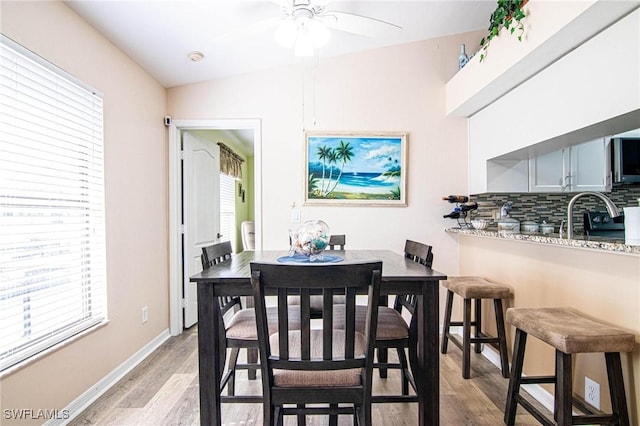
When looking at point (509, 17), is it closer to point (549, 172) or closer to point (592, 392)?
point (549, 172)

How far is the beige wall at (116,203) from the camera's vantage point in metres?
1.69

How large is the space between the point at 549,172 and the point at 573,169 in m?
0.17

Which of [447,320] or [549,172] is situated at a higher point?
[549,172]

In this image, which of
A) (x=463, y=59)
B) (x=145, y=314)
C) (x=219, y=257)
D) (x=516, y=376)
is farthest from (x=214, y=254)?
(x=463, y=59)

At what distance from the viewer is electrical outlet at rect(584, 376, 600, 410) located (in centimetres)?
167

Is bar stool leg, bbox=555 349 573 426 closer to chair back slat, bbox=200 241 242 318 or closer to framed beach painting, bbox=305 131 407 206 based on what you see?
chair back slat, bbox=200 241 242 318

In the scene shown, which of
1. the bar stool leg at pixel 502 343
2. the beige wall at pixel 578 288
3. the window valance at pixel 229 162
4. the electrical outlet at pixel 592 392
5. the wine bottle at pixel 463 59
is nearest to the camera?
the beige wall at pixel 578 288

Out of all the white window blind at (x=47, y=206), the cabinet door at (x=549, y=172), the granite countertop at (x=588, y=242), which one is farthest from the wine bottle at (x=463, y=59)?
the white window blind at (x=47, y=206)

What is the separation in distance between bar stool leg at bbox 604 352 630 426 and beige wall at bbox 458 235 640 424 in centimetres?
7

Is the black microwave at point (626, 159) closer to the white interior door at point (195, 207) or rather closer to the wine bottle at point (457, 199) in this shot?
the wine bottle at point (457, 199)

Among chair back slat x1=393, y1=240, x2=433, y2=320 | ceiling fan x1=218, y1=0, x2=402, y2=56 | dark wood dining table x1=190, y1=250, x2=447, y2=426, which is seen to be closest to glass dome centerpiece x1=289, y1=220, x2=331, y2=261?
dark wood dining table x1=190, y1=250, x2=447, y2=426

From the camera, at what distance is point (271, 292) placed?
1464mm

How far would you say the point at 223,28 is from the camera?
2447 millimetres

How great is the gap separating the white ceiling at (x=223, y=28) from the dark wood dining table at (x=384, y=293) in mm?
1426
